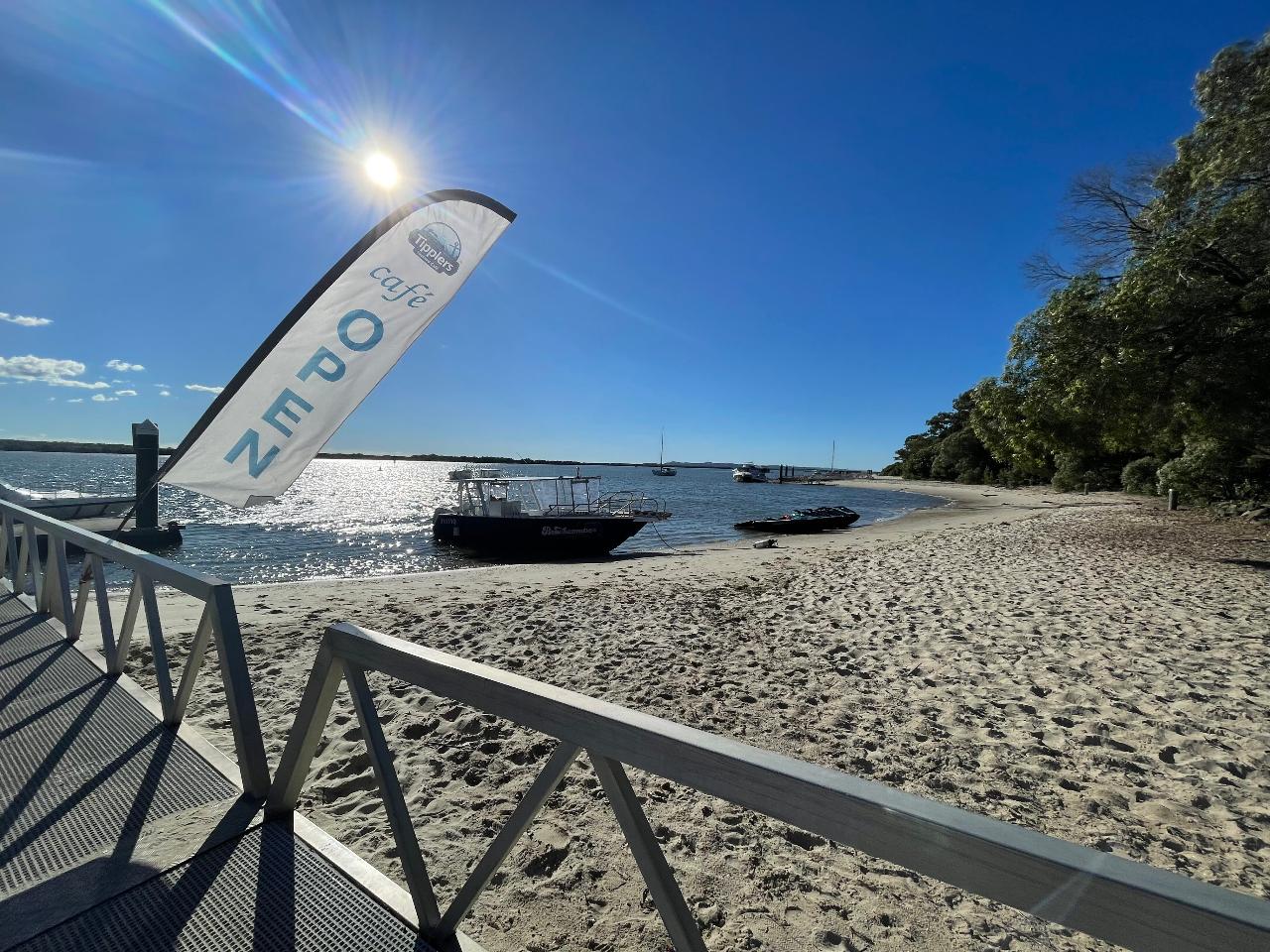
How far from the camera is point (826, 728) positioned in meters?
4.89

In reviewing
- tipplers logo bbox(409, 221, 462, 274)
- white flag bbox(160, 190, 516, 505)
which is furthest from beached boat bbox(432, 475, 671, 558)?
white flag bbox(160, 190, 516, 505)

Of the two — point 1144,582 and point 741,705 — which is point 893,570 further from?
point 741,705

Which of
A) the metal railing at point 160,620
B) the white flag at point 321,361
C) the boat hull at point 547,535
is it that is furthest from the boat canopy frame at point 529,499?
the white flag at point 321,361

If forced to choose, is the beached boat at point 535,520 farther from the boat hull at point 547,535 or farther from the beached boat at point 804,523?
the beached boat at point 804,523

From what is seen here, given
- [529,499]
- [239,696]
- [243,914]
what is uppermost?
[529,499]

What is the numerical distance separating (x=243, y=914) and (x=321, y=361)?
108 inches

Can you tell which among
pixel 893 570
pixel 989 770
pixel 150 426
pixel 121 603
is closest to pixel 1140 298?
pixel 893 570

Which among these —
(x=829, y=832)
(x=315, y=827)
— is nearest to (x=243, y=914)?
(x=315, y=827)

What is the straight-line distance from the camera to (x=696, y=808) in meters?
3.72

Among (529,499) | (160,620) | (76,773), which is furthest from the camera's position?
(529,499)

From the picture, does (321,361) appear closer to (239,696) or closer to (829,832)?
(239,696)

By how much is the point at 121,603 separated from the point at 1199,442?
29.7 meters

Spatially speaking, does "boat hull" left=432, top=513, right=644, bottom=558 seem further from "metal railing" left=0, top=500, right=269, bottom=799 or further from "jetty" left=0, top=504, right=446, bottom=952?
"jetty" left=0, top=504, right=446, bottom=952

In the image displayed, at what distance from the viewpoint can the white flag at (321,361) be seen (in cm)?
343
